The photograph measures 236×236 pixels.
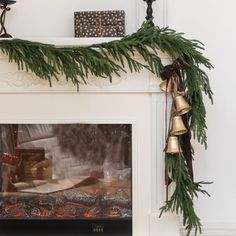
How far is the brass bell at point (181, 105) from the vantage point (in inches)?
77.8

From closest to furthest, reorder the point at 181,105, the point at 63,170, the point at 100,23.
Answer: the point at 181,105, the point at 100,23, the point at 63,170

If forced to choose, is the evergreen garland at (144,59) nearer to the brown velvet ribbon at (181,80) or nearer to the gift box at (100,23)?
the brown velvet ribbon at (181,80)

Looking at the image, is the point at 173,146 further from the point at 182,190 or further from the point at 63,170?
the point at 63,170

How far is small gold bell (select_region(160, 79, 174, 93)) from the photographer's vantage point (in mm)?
2047

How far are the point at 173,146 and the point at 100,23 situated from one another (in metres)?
0.69

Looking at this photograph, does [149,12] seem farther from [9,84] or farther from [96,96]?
[9,84]

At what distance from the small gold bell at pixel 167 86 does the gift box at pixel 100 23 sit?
32cm

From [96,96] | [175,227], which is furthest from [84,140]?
[175,227]

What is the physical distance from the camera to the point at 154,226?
212 cm

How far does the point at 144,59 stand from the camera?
79.7 inches

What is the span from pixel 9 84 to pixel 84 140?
0.47 m

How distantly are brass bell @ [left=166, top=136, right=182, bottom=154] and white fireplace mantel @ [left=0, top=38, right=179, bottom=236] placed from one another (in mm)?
117

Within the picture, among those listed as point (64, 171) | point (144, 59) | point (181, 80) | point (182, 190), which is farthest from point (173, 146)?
point (64, 171)

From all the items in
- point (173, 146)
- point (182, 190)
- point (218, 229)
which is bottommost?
point (218, 229)
